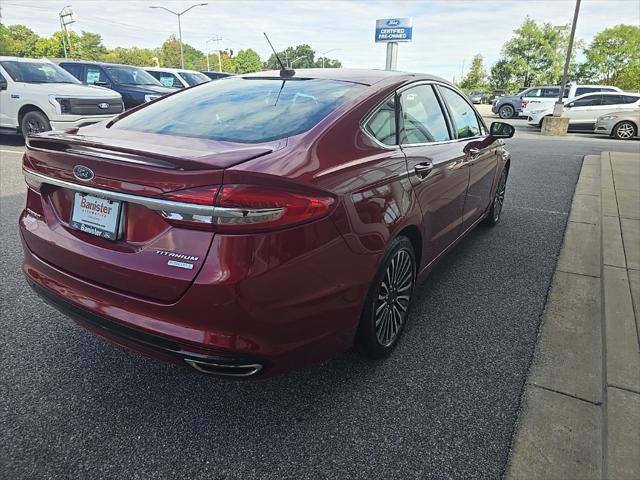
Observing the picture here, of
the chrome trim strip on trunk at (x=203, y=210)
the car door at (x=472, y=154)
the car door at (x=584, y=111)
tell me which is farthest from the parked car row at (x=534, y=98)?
the chrome trim strip on trunk at (x=203, y=210)

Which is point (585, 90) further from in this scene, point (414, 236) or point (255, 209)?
point (255, 209)

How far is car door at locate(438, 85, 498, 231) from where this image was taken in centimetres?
365

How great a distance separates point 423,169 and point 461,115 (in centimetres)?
137

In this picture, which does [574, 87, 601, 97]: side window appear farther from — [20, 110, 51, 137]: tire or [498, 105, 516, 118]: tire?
[20, 110, 51, 137]: tire

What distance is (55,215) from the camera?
87.7 inches

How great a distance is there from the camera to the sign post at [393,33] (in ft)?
160

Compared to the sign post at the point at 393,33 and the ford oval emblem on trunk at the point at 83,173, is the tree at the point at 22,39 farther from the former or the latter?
the ford oval emblem on trunk at the point at 83,173

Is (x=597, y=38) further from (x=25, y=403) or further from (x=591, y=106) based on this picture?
(x=25, y=403)

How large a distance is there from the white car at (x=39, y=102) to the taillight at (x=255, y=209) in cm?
871

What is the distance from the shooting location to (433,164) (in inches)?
116

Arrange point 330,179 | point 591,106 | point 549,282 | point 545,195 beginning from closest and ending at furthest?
point 330,179, point 549,282, point 545,195, point 591,106

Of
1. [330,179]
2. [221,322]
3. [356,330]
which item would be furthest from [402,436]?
[330,179]

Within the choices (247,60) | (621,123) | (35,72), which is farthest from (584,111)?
(247,60)

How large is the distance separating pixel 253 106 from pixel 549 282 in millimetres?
2793
